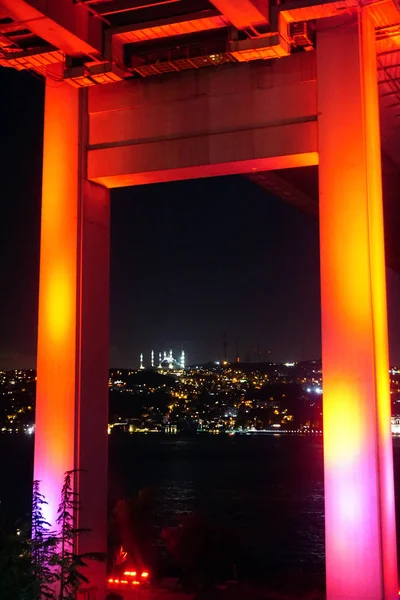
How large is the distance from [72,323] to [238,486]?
56579 mm

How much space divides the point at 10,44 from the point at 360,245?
4443mm

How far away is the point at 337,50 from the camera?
7.89m

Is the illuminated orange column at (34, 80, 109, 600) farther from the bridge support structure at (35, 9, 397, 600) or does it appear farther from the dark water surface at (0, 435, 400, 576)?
the dark water surface at (0, 435, 400, 576)

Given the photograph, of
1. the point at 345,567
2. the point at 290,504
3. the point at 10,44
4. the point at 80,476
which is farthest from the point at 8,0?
the point at 290,504

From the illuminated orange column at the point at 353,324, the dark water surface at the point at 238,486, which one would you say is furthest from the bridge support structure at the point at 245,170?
the dark water surface at the point at 238,486

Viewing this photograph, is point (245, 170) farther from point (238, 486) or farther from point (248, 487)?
point (238, 486)

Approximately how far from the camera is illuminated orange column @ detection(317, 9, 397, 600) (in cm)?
729

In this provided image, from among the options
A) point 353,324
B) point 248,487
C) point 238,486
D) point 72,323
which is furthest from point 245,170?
Answer: point 238,486

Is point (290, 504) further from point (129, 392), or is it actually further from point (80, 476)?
point (129, 392)

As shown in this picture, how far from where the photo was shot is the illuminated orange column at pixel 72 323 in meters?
8.55

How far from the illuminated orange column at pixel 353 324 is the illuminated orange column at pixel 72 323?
9.18 ft

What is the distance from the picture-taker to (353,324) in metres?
7.55

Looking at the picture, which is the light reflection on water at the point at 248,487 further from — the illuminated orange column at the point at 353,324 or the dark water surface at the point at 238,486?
the illuminated orange column at the point at 353,324

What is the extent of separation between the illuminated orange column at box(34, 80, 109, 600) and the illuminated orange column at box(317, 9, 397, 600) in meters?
2.80
